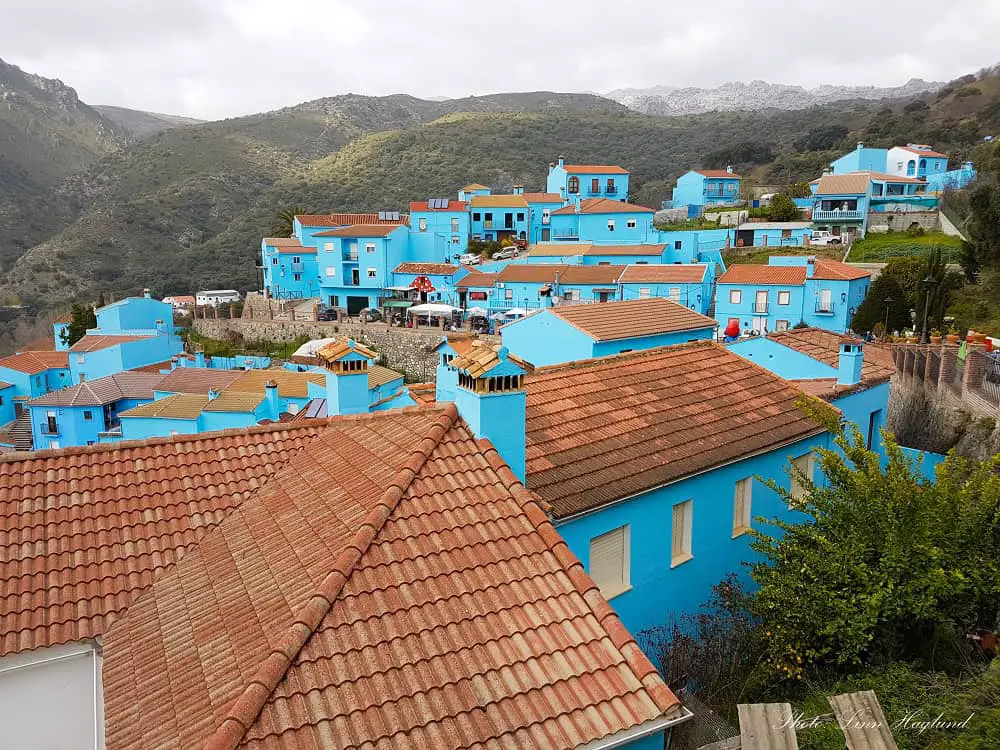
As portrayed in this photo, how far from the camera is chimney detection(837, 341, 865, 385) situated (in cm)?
1675

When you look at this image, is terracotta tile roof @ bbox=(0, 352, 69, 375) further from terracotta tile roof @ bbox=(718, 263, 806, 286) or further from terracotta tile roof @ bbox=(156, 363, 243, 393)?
terracotta tile roof @ bbox=(718, 263, 806, 286)

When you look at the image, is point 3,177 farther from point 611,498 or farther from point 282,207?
point 611,498

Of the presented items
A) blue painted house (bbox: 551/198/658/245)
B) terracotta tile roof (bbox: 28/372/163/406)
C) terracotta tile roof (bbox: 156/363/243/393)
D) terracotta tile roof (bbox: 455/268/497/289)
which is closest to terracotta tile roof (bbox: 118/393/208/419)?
terracotta tile roof (bbox: 156/363/243/393)

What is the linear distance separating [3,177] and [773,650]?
126995mm

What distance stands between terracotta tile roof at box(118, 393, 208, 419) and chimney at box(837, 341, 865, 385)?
27.6m

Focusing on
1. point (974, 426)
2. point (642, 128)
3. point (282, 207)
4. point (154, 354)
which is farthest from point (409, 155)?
point (974, 426)

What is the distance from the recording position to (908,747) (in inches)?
257

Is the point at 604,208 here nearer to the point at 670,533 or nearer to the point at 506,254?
the point at 506,254

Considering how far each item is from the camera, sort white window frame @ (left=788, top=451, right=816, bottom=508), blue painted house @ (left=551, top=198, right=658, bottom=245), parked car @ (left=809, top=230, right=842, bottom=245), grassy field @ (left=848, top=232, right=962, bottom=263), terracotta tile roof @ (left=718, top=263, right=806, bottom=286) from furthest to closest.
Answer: blue painted house @ (left=551, top=198, right=658, bottom=245) < parked car @ (left=809, top=230, right=842, bottom=245) < grassy field @ (left=848, top=232, right=962, bottom=263) < terracotta tile roof @ (left=718, top=263, right=806, bottom=286) < white window frame @ (left=788, top=451, right=816, bottom=508)

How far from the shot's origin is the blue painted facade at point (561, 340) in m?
19.2

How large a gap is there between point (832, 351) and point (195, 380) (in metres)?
33.5

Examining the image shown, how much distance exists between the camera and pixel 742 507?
1276 centimetres

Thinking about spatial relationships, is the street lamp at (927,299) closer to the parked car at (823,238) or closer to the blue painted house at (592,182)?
the parked car at (823,238)

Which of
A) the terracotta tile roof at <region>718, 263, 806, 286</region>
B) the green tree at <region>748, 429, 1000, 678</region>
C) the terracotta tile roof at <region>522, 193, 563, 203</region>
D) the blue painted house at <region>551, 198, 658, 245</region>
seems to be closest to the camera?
the green tree at <region>748, 429, 1000, 678</region>
